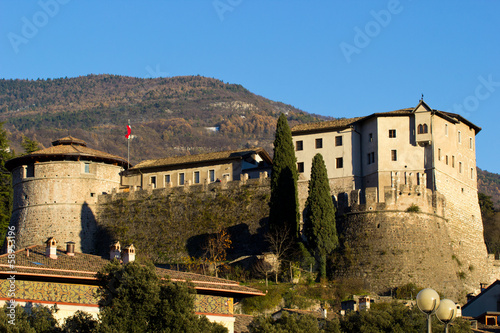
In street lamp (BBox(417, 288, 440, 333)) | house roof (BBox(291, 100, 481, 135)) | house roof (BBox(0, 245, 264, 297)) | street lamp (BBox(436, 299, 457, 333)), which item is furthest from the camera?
house roof (BBox(291, 100, 481, 135))

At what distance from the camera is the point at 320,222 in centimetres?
5541

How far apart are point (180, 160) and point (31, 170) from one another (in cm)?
1183

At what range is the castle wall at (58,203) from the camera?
214ft

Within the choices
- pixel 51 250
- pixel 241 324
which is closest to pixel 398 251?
pixel 241 324

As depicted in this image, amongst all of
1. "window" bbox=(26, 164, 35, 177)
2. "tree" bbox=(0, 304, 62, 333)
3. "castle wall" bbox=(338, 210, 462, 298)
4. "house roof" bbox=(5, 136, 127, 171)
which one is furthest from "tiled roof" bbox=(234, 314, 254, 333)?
"window" bbox=(26, 164, 35, 177)

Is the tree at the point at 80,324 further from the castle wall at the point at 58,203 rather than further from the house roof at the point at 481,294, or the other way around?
the castle wall at the point at 58,203

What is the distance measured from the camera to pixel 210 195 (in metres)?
65.5

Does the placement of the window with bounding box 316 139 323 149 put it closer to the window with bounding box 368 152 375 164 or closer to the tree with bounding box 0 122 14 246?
the window with bounding box 368 152 375 164

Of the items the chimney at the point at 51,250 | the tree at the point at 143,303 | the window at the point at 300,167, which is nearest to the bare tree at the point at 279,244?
the window at the point at 300,167

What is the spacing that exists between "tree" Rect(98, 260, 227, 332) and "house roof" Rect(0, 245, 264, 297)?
1229 mm

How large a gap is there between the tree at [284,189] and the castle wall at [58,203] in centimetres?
1650

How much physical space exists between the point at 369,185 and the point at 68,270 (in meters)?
34.6

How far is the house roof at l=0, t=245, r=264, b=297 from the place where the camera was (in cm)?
2989

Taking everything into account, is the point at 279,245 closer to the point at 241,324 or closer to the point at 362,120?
the point at 362,120
